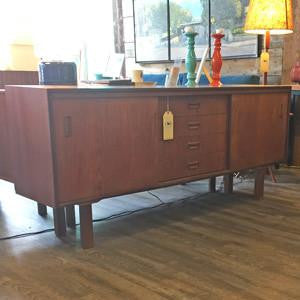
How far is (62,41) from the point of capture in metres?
5.40

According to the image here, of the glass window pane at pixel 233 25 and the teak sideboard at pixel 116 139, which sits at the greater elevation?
the glass window pane at pixel 233 25

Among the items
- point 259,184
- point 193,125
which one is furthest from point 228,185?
point 193,125

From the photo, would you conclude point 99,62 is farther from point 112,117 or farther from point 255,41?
point 112,117

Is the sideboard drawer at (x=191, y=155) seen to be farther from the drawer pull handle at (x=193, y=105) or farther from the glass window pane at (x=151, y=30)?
the glass window pane at (x=151, y=30)

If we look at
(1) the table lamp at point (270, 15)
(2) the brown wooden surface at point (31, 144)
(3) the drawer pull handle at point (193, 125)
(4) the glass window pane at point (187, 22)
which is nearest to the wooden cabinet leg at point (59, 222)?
(2) the brown wooden surface at point (31, 144)

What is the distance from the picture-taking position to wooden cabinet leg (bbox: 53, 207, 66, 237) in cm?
217

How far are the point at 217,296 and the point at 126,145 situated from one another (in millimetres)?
810

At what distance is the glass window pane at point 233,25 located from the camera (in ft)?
12.9

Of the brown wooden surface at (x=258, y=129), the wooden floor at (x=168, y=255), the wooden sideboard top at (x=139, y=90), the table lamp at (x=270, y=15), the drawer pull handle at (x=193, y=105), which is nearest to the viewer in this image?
the wooden floor at (x=168, y=255)

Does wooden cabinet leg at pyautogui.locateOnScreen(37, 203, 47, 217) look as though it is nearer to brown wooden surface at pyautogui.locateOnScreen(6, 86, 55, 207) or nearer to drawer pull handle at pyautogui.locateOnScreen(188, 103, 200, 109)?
brown wooden surface at pyautogui.locateOnScreen(6, 86, 55, 207)

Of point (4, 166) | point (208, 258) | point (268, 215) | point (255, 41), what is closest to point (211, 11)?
point (255, 41)

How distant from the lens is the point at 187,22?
Answer: 14.5 ft

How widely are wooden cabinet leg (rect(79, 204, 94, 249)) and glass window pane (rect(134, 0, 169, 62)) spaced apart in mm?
3103

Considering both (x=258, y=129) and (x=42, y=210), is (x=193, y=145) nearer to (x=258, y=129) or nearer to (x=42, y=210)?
(x=258, y=129)
